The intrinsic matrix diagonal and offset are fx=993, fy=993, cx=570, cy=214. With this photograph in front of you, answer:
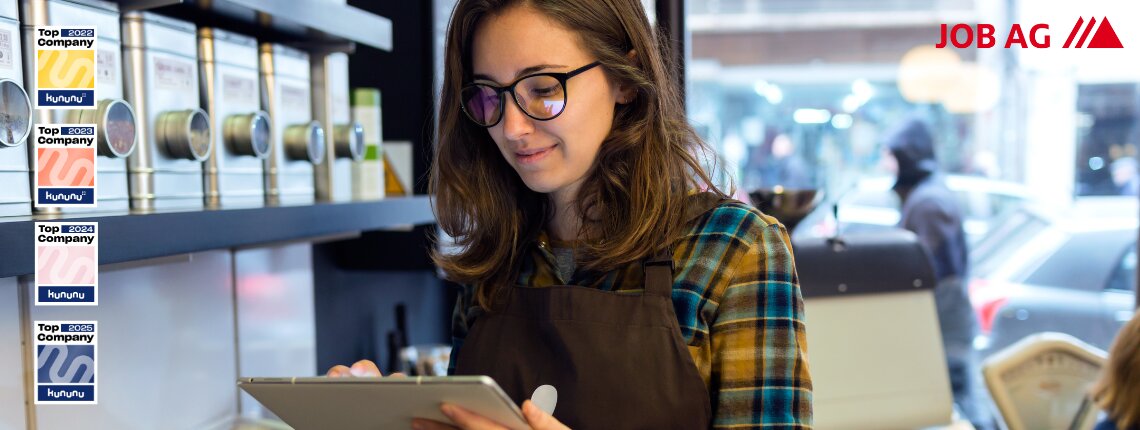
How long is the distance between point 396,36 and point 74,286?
1.72m

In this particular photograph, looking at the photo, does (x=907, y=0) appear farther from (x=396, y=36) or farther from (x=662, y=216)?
(x=662, y=216)

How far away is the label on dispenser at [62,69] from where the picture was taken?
1.06 metres

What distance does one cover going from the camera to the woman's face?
127 centimetres

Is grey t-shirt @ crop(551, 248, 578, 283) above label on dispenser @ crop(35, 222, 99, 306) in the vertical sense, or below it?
below

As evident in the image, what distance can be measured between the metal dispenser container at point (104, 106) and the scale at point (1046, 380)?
95.4 inches

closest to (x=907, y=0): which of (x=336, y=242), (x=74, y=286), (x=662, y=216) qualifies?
(x=336, y=242)

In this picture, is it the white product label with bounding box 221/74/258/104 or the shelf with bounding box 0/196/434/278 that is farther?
the white product label with bounding box 221/74/258/104

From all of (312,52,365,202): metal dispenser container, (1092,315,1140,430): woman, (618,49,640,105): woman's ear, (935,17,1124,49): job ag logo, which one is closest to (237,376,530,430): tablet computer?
(618,49,640,105): woman's ear

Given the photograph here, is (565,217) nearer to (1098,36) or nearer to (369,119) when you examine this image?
(369,119)

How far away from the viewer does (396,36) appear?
262 centimetres

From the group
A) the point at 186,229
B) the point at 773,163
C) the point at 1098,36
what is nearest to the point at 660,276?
the point at 186,229

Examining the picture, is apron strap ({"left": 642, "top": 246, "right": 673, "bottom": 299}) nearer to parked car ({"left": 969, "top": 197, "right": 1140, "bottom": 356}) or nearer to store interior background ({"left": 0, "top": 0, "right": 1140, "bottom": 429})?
store interior background ({"left": 0, "top": 0, "right": 1140, "bottom": 429})

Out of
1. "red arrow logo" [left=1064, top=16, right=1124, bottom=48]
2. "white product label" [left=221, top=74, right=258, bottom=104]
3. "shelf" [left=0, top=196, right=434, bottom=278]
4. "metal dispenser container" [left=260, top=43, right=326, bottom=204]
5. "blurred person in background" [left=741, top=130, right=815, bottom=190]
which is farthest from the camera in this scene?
"blurred person in background" [left=741, top=130, right=815, bottom=190]

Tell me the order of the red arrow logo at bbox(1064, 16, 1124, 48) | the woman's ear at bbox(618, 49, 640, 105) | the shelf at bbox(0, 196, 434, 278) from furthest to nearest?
1. the red arrow logo at bbox(1064, 16, 1124, 48)
2. the woman's ear at bbox(618, 49, 640, 105)
3. the shelf at bbox(0, 196, 434, 278)
